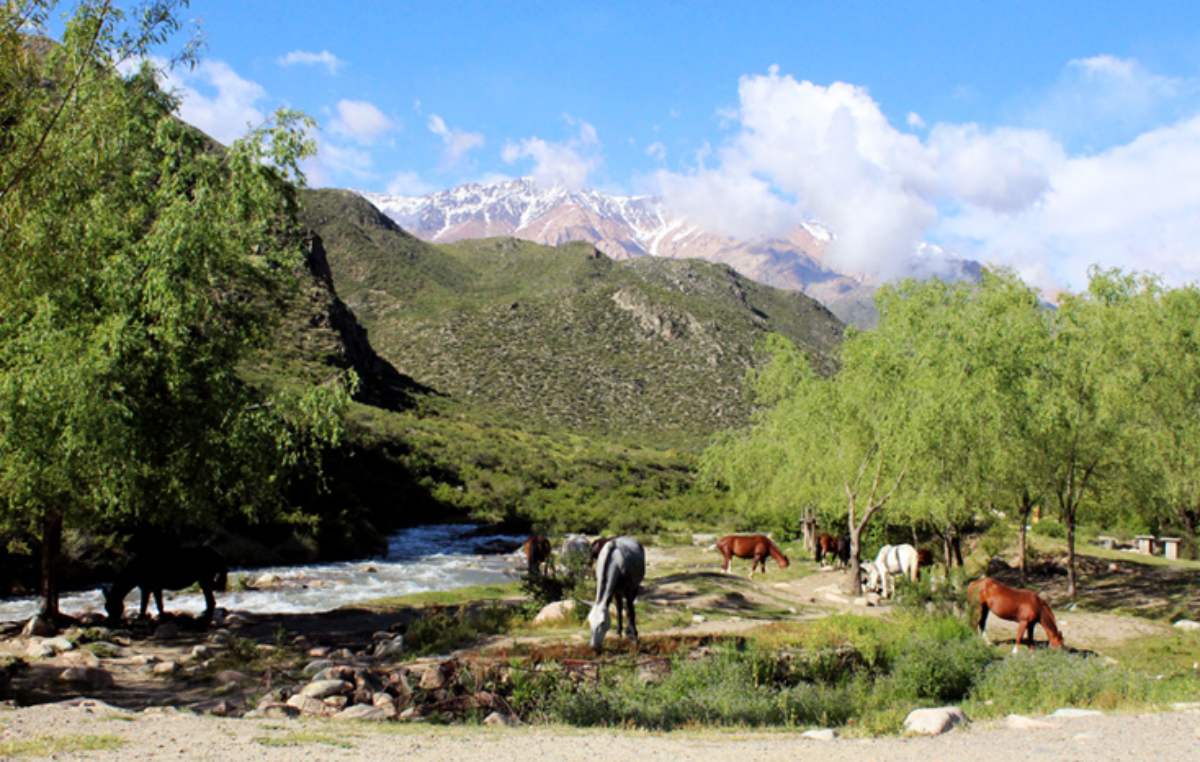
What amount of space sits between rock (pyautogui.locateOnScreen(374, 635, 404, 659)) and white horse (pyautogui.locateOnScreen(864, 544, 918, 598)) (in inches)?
571

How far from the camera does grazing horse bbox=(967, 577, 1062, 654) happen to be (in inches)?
571

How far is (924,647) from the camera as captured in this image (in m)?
12.7

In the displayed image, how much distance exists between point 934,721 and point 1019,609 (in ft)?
22.3

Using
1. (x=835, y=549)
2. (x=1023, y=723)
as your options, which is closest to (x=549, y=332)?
(x=835, y=549)

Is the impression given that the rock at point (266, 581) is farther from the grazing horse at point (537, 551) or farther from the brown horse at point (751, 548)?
the brown horse at point (751, 548)

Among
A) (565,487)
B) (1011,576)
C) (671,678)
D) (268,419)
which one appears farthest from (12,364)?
(565,487)

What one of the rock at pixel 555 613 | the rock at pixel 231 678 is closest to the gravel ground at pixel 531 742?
the rock at pixel 231 678

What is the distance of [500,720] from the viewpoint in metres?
9.46

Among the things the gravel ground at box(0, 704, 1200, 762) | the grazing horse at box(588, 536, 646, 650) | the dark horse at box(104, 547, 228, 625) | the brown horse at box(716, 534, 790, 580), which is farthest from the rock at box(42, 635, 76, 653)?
the brown horse at box(716, 534, 790, 580)

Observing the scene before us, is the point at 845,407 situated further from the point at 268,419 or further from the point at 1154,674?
the point at 268,419

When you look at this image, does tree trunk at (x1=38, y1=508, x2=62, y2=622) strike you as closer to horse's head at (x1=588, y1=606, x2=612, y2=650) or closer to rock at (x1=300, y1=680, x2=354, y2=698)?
rock at (x1=300, y1=680, x2=354, y2=698)

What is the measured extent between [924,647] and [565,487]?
144 feet

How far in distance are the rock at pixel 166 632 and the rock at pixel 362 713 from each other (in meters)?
7.06

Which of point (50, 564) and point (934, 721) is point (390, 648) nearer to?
point (50, 564)
